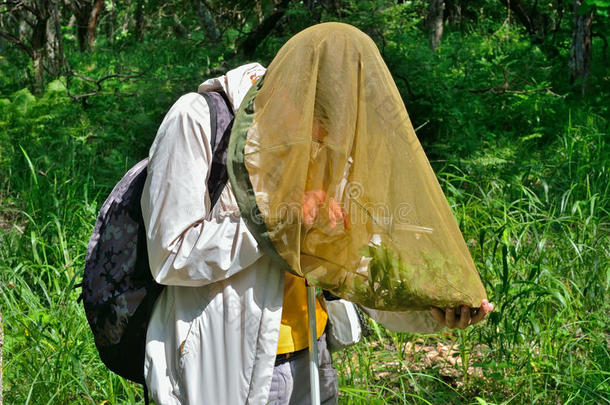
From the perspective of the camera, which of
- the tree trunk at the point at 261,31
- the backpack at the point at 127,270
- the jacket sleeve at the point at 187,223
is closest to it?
the jacket sleeve at the point at 187,223

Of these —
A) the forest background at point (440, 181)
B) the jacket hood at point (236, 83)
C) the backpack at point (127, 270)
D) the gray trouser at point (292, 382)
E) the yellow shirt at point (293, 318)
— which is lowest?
the forest background at point (440, 181)

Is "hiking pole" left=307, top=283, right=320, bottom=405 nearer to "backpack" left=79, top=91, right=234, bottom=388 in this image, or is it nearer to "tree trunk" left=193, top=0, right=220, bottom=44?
"backpack" left=79, top=91, right=234, bottom=388

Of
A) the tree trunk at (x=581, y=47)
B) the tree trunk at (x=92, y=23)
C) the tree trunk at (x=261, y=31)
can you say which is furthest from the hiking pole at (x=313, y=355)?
the tree trunk at (x=92, y=23)

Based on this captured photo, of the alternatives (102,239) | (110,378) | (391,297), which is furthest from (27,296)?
(391,297)

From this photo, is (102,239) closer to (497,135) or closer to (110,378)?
(110,378)

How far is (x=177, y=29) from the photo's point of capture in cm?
1107

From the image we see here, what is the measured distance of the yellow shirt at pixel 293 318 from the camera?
5.50ft

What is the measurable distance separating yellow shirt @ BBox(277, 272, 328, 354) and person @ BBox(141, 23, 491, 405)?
75 mm

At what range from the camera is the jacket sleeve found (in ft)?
5.01

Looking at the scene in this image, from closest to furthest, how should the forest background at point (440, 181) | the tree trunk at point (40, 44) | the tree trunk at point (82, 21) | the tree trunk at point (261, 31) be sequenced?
the forest background at point (440, 181) < the tree trunk at point (261, 31) < the tree trunk at point (40, 44) < the tree trunk at point (82, 21)

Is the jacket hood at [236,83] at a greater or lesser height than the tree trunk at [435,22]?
greater

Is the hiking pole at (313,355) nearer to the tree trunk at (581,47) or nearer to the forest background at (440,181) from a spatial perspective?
the forest background at (440,181)

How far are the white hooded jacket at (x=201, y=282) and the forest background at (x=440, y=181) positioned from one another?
0.77 metres

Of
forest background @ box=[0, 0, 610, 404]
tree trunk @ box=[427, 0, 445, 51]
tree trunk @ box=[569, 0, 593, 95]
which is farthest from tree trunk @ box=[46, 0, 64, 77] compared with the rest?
tree trunk @ box=[569, 0, 593, 95]
